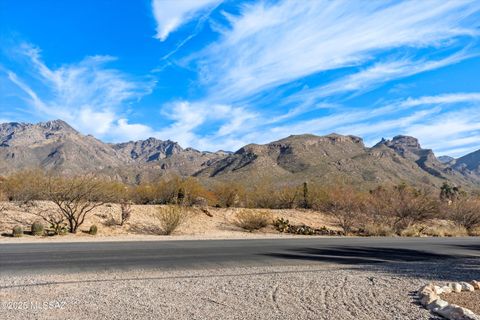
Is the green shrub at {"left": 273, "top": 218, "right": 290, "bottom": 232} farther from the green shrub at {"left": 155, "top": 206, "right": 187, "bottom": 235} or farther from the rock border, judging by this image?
the rock border

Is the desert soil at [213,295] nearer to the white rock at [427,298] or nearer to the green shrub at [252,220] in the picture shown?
the white rock at [427,298]

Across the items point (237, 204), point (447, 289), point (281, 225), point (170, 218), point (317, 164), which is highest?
point (317, 164)

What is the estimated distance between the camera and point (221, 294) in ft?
32.3

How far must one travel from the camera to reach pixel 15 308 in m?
8.31

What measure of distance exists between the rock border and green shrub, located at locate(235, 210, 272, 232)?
24.0 m

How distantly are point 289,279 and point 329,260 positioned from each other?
4.68m

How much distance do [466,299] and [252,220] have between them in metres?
25.3

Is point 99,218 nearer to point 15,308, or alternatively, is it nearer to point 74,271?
point 74,271

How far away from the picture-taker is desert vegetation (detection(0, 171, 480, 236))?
30547 millimetres

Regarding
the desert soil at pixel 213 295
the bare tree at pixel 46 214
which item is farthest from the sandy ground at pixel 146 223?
the desert soil at pixel 213 295

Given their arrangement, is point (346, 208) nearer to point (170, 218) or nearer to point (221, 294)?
point (170, 218)

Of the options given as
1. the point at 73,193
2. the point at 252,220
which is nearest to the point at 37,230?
the point at 73,193

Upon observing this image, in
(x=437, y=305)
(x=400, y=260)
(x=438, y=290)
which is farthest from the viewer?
(x=400, y=260)

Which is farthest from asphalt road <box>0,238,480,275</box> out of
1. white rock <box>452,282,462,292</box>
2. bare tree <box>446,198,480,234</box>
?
bare tree <box>446,198,480,234</box>
